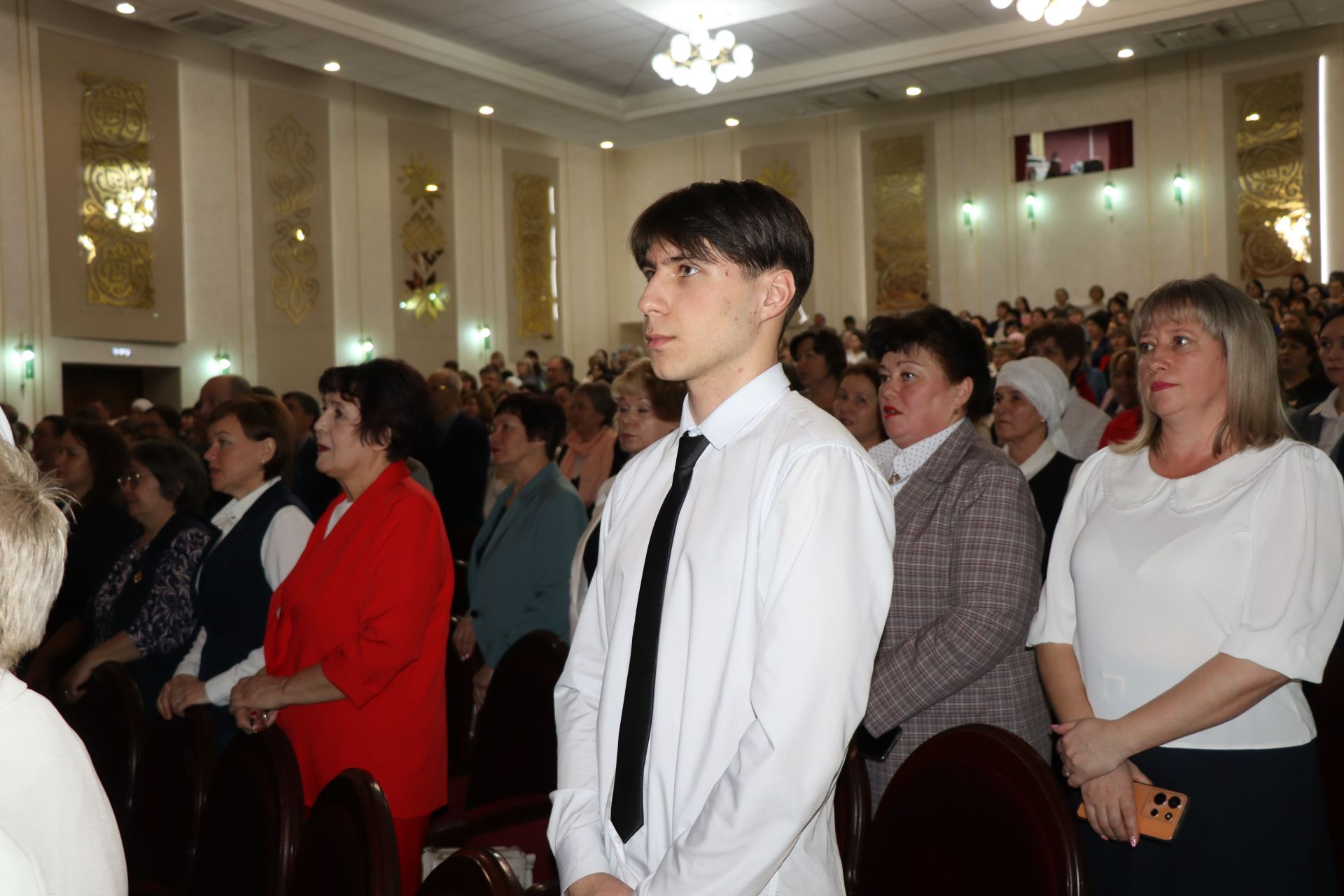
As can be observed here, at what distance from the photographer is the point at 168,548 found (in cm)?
368

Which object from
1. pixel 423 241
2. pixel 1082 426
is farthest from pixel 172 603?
pixel 423 241

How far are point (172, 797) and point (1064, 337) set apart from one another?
5185 mm

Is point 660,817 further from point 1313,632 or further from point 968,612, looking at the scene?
point 1313,632

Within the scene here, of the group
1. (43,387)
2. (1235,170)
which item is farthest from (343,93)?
(1235,170)

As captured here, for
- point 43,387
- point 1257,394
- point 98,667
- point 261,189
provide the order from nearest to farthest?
point 1257,394
point 98,667
point 43,387
point 261,189

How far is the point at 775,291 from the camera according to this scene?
1.65m

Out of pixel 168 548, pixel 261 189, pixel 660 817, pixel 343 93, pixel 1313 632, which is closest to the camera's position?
pixel 660 817

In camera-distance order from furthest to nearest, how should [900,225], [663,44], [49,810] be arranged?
[900,225]
[663,44]
[49,810]

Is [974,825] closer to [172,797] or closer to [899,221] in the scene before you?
[172,797]

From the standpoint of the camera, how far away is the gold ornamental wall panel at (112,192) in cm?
1360

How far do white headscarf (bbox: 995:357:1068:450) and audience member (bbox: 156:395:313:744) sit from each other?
2373mm

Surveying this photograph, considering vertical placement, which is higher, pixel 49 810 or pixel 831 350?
pixel 831 350

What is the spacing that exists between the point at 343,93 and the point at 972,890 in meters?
17.1

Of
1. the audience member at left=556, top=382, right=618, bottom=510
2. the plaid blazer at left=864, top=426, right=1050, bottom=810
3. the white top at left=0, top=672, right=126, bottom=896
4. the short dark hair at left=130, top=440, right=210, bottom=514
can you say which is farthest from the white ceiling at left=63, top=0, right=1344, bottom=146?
the white top at left=0, top=672, right=126, bottom=896
